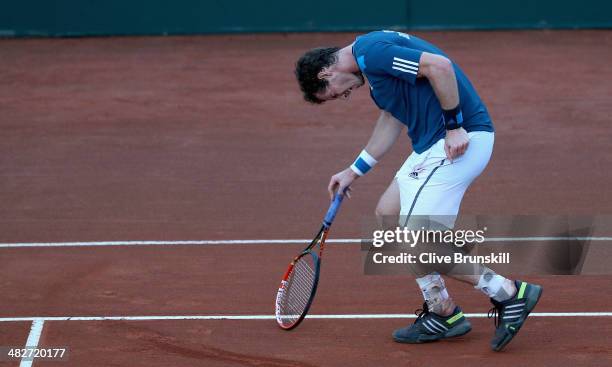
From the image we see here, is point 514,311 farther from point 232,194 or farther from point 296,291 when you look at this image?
point 232,194

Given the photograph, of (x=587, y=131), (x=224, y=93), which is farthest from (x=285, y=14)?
(x=587, y=131)

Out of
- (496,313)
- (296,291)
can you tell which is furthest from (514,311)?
(296,291)

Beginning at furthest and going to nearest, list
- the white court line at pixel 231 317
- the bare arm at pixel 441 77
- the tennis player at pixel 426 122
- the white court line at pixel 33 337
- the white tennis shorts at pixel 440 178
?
the white court line at pixel 231 317, the white court line at pixel 33 337, the white tennis shorts at pixel 440 178, the tennis player at pixel 426 122, the bare arm at pixel 441 77

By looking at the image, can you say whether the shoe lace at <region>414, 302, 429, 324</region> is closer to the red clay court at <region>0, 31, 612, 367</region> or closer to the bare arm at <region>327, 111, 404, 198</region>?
the red clay court at <region>0, 31, 612, 367</region>

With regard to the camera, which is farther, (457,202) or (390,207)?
(390,207)

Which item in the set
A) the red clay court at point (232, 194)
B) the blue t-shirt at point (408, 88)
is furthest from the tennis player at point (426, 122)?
the red clay court at point (232, 194)

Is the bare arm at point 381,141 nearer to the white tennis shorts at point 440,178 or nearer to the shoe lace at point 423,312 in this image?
the white tennis shorts at point 440,178

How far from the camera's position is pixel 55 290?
7.45 metres

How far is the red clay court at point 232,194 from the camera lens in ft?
21.4

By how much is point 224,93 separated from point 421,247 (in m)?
8.70

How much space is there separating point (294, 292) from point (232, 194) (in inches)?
126

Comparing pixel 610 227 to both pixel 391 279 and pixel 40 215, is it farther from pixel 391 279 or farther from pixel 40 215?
pixel 40 215

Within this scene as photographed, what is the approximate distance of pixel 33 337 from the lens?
21.7 ft

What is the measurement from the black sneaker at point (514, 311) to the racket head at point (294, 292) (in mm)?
1256
